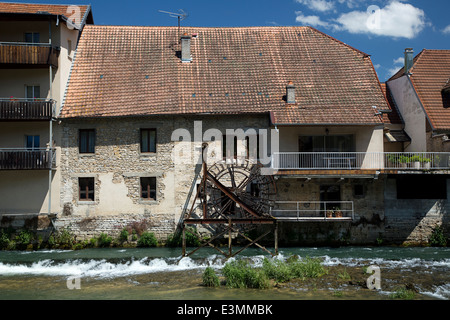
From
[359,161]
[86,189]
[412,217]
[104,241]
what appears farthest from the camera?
[86,189]

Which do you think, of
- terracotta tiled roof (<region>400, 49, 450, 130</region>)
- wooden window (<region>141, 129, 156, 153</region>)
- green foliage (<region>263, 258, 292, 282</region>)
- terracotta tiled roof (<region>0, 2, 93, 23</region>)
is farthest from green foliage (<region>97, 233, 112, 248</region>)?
terracotta tiled roof (<region>400, 49, 450, 130</region>)

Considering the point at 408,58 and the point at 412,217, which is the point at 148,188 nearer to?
the point at 412,217

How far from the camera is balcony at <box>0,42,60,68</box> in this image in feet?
75.4

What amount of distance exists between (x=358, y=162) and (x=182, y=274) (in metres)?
10.4

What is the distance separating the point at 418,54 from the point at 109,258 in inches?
768

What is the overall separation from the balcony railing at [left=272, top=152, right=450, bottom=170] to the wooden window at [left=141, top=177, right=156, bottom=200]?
226 inches

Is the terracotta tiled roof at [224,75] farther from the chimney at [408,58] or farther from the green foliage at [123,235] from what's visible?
the green foliage at [123,235]

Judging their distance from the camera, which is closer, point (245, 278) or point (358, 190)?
point (245, 278)

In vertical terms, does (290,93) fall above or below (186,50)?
below

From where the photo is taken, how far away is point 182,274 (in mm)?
17312

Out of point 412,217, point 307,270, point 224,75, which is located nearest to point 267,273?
point 307,270

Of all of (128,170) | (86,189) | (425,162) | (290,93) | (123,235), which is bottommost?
(123,235)
